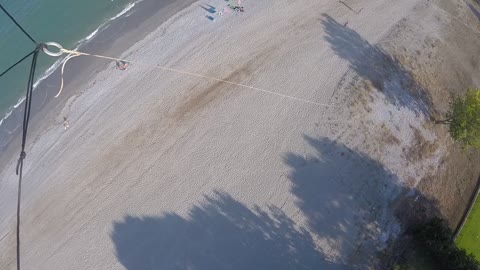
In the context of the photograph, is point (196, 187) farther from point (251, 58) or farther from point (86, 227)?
point (251, 58)

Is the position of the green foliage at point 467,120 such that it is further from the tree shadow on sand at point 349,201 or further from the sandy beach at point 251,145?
the tree shadow on sand at point 349,201

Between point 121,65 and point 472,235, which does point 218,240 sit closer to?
point 121,65

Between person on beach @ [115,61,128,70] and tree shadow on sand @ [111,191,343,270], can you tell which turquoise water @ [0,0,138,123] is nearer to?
person on beach @ [115,61,128,70]

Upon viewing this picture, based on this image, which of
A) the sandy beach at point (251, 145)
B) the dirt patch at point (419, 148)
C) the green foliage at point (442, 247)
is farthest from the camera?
the dirt patch at point (419, 148)

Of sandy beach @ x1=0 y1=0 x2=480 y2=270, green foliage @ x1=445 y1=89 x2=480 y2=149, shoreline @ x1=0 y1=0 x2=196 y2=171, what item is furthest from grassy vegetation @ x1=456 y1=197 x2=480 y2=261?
shoreline @ x1=0 y1=0 x2=196 y2=171

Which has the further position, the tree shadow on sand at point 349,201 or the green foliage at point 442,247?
the tree shadow on sand at point 349,201

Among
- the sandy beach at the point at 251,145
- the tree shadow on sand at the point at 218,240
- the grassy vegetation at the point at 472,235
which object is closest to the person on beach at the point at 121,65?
the sandy beach at the point at 251,145
